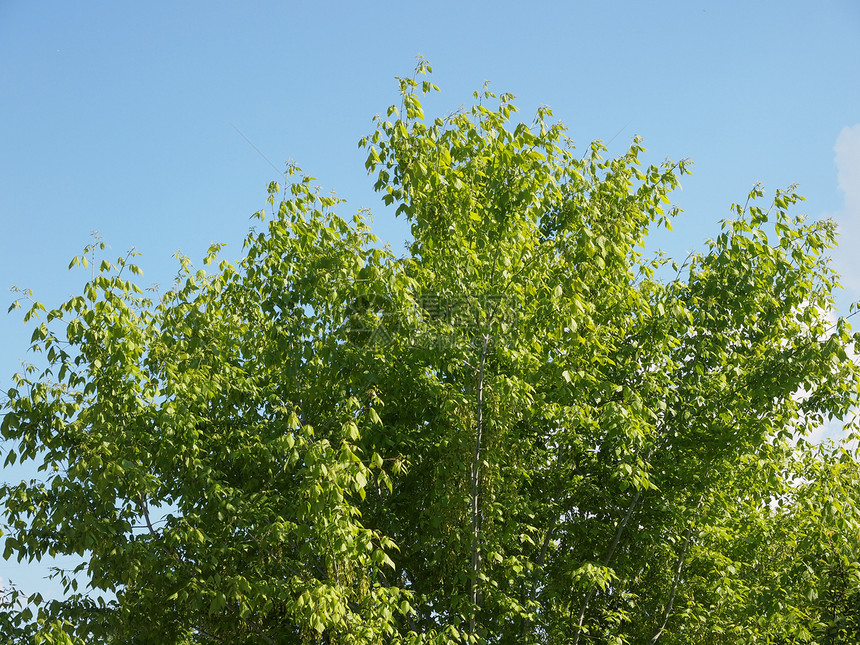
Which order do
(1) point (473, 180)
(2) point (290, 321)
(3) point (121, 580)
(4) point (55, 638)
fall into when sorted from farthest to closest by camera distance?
1. (2) point (290, 321)
2. (1) point (473, 180)
3. (3) point (121, 580)
4. (4) point (55, 638)

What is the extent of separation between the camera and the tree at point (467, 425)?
7.03m

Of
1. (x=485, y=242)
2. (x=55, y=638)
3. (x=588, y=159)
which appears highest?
(x=588, y=159)

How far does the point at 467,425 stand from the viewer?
7.16 metres

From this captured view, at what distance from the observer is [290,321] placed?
8094 mm

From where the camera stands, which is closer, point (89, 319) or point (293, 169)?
point (89, 319)

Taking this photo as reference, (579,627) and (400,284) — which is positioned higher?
(400,284)

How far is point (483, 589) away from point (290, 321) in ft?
10.6

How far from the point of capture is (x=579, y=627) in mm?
Result: 7727

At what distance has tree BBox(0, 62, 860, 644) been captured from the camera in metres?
7.03

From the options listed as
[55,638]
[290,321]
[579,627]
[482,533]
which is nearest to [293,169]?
[290,321]

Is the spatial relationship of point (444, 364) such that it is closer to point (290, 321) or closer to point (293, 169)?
point (290, 321)

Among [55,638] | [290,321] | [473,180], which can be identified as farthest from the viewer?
[290,321]

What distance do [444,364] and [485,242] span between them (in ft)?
4.79

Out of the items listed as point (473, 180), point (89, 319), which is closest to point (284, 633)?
point (89, 319)
